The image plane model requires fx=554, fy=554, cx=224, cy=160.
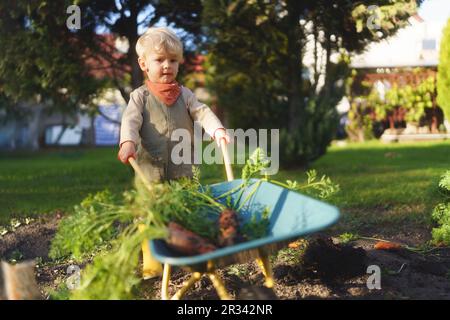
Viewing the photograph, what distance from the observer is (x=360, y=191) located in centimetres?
620

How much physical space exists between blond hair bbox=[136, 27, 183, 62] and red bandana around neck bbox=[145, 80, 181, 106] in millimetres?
165

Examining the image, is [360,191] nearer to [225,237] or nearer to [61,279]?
[61,279]

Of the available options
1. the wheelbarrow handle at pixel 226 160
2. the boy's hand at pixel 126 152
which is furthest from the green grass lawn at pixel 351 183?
the boy's hand at pixel 126 152

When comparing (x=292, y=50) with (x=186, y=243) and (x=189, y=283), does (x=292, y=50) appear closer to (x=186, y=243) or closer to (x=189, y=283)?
(x=189, y=283)

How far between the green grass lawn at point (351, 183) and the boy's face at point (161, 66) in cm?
204

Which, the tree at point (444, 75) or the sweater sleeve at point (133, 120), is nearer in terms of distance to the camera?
the sweater sleeve at point (133, 120)

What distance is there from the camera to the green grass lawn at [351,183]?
4.97 m

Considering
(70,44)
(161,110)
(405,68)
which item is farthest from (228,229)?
(405,68)

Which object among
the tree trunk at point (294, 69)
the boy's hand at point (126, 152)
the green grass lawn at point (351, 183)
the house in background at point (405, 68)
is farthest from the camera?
the house in background at point (405, 68)

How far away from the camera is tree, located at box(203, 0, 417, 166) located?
7047 millimetres

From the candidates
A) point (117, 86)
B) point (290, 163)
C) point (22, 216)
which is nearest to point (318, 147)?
point (290, 163)

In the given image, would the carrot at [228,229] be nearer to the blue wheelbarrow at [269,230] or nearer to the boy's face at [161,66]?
the blue wheelbarrow at [269,230]

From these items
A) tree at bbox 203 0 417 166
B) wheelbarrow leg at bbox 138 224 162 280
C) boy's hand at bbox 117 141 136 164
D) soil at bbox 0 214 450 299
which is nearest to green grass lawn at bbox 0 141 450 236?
tree at bbox 203 0 417 166
